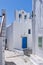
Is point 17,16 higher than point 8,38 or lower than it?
higher

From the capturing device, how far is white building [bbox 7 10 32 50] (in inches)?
715

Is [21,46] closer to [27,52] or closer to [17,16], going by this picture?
[27,52]

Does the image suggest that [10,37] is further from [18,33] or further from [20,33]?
[20,33]

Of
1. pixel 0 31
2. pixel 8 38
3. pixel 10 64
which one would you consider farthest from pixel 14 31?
pixel 0 31

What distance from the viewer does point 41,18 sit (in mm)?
6910

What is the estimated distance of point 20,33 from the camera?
18.5 meters

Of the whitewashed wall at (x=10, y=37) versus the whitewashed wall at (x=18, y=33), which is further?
the whitewashed wall at (x=10, y=37)

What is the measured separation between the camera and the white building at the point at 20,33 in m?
18.1

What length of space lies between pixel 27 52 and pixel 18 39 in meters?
3.23

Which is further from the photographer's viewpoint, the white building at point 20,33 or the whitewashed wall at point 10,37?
the whitewashed wall at point 10,37

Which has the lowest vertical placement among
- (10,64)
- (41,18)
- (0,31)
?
(10,64)

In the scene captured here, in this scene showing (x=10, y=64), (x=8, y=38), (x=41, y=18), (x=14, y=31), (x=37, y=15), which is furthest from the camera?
(x=8, y=38)

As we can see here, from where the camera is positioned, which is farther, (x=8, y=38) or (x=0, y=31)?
(x=8, y=38)

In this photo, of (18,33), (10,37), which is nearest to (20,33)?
(18,33)
